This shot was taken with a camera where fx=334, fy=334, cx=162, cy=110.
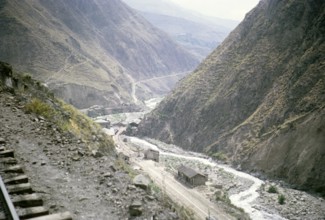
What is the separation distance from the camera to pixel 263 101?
6278cm

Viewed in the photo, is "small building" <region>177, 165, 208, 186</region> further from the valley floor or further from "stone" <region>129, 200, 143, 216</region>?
"stone" <region>129, 200, 143, 216</region>

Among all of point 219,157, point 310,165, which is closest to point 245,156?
point 219,157

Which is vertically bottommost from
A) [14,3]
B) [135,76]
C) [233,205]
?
[233,205]

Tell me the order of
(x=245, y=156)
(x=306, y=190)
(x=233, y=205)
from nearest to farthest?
1. (x=233, y=205)
2. (x=306, y=190)
3. (x=245, y=156)

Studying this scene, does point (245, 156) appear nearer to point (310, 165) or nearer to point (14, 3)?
point (310, 165)

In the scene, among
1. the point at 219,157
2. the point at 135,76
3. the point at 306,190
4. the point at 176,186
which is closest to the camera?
the point at 306,190

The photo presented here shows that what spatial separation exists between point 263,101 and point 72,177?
189ft

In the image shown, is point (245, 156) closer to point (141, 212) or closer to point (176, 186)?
point (176, 186)

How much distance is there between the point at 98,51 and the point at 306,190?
134m

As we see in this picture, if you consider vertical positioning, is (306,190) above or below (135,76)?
below

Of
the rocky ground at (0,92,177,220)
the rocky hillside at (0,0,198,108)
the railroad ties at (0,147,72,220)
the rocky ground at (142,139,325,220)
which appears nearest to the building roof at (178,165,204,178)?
the rocky ground at (142,139,325,220)

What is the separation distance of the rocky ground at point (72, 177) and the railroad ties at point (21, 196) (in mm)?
455

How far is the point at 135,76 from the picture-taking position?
588 feet

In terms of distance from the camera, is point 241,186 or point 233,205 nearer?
point 233,205
